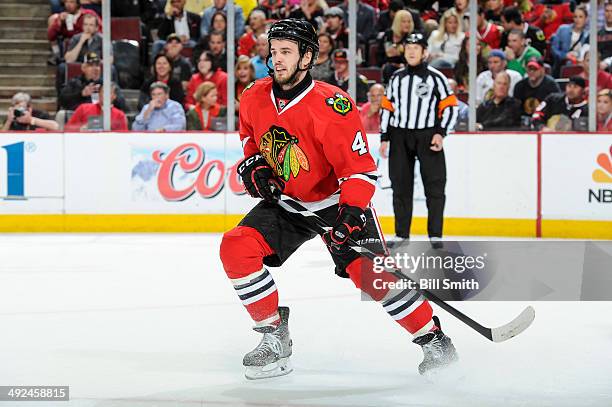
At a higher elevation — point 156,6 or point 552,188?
point 156,6

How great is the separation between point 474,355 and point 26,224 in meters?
4.74

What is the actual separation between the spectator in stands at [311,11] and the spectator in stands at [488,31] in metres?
1.12

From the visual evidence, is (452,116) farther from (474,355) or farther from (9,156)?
(9,156)

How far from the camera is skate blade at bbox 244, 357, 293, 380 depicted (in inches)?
119

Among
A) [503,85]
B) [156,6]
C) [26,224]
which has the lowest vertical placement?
[26,224]

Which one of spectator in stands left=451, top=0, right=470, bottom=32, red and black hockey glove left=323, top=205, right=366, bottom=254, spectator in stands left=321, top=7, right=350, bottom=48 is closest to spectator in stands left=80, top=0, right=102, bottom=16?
spectator in stands left=321, top=7, right=350, bottom=48

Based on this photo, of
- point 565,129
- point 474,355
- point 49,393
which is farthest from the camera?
point 565,129

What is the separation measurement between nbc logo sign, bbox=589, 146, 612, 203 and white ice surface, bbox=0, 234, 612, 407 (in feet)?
7.96

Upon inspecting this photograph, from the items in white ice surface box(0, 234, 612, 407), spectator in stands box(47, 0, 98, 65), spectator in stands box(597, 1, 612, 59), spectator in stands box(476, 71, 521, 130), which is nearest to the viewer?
white ice surface box(0, 234, 612, 407)

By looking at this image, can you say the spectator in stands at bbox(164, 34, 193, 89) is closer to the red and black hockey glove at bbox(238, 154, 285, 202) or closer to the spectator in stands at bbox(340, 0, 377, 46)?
the spectator in stands at bbox(340, 0, 377, 46)

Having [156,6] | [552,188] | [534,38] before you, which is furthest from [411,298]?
[156,6]

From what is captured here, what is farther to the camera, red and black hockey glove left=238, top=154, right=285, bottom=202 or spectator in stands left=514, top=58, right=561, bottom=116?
spectator in stands left=514, top=58, right=561, bottom=116

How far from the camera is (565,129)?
7000 millimetres

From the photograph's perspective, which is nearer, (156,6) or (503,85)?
(503,85)
